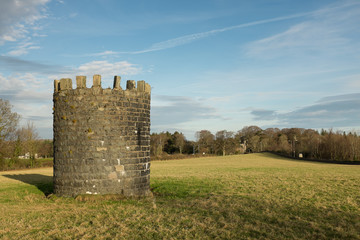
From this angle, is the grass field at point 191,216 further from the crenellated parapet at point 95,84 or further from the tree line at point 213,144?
the tree line at point 213,144

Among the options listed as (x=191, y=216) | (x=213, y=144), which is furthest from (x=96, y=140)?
(x=213, y=144)

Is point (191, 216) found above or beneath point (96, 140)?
beneath

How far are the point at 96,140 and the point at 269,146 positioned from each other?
89047 mm

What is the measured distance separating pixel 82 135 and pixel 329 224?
1000 centimetres

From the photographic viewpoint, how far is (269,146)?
9500 cm

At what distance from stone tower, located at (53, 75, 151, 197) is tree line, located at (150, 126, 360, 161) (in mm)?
50387

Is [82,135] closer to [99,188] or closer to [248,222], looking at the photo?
[99,188]

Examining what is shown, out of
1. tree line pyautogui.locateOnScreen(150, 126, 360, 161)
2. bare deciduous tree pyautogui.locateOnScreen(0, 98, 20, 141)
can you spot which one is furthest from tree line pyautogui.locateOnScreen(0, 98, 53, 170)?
tree line pyautogui.locateOnScreen(150, 126, 360, 161)

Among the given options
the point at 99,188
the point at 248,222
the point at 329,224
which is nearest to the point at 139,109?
the point at 99,188

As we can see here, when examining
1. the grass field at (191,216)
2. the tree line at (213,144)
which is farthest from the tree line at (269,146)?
the grass field at (191,216)

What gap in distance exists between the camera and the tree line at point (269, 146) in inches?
2192

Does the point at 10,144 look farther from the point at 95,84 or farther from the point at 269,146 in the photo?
the point at 269,146

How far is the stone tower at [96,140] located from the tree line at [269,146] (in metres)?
50.4

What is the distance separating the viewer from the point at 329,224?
8.62 m
